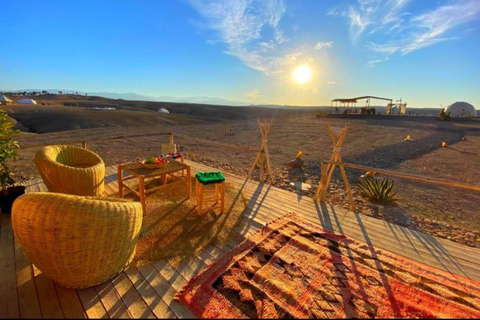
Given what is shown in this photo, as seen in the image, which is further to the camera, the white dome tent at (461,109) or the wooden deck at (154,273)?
the white dome tent at (461,109)

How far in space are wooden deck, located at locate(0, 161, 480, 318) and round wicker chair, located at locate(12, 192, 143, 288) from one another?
6.9 inches

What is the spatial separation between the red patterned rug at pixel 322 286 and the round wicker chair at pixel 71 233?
30.2 inches

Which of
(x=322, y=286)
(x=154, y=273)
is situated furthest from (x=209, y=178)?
(x=322, y=286)

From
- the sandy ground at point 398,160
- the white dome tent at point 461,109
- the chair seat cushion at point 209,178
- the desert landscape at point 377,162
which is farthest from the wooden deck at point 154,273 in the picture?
the white dome tent at point 461,109

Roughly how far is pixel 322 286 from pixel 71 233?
7.08 feet

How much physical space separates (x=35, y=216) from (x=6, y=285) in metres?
0.87

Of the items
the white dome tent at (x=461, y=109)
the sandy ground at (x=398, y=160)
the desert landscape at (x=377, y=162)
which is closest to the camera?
the desert landscape at (x=377, y=162)

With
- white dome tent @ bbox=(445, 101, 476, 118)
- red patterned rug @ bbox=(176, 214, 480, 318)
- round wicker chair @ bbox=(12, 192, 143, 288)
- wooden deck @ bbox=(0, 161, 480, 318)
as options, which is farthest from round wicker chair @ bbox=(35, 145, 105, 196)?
white dome tent @ bbox=(445, 101, 476, 118)

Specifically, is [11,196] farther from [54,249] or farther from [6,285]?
[54,249]

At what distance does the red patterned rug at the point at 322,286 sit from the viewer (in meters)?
1.87

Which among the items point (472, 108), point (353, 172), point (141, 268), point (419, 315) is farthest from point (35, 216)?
point (472, 108)

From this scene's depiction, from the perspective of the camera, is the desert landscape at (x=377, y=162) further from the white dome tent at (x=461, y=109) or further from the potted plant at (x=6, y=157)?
the white dome tent at (x=461, y=109)

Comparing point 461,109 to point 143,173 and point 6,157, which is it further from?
point 6,157

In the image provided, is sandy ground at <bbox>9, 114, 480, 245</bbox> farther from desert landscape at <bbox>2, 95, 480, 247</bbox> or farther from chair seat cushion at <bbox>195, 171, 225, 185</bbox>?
chair seat cushion at <bbox>195, 171, 225, 185</bbox>
